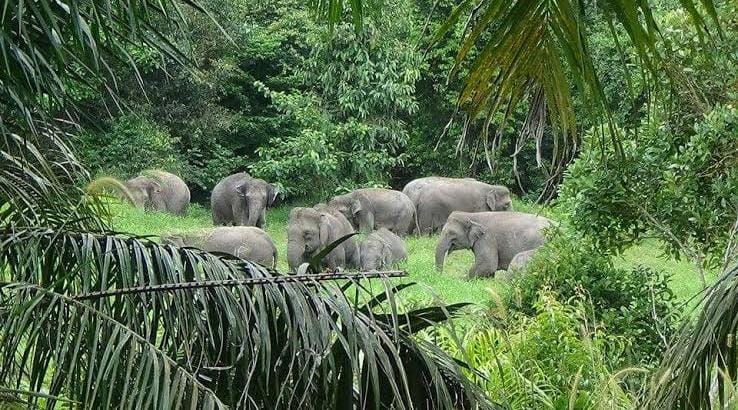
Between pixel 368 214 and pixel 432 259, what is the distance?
749 mm

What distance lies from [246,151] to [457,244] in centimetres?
388

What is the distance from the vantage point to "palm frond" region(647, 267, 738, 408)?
1.21 m

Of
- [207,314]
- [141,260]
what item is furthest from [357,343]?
[141,260]

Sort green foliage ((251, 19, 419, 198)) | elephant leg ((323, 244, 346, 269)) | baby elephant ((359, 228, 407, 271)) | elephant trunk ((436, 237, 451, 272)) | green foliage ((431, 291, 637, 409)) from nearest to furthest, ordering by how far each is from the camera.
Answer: green foliage ((431, 291, 637, 409)) < baby elephant ((359, 228, 407, 271)) < elephant leg ((323, 244, 346, 269)) < elephant trunk ((436, 237, 451, 272)) < green foliage ((251, 19, 419, 198))

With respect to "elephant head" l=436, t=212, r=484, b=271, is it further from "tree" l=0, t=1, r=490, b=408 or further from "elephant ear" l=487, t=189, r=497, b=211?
"tree" l=0, t=1, r=490, b=408

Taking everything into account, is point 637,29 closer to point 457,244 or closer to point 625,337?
point 625,337

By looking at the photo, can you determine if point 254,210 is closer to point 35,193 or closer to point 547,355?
point 547,355

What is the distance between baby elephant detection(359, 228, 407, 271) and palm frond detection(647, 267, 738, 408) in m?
6.57

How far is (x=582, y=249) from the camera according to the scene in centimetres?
459

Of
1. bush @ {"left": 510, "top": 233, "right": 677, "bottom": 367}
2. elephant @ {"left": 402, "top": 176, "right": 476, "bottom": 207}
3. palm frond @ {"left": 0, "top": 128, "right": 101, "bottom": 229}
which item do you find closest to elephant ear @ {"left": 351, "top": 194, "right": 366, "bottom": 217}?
elephant @ {"left": 402, "top": 176, "right": 476, "bottom": 207}

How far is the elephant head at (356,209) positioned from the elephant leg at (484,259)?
128 centimetres

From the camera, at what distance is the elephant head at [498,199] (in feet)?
36.7

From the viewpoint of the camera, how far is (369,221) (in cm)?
978

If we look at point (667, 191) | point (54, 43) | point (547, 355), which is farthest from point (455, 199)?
point (54, 43)
